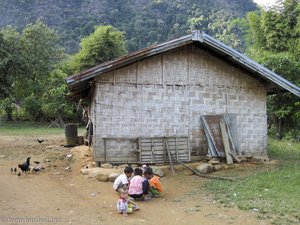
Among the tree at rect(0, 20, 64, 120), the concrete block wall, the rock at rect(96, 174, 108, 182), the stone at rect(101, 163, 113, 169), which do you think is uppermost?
the tree at rect(0, 20, 64, 120)

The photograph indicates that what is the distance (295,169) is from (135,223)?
250 inches

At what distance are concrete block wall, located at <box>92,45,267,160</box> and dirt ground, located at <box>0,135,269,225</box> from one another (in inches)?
67.3

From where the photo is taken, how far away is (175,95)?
38.4 feet

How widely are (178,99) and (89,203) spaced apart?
519 cm

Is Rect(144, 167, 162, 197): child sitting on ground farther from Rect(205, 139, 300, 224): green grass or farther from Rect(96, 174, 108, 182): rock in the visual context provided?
Rect(96, 174, 108, 182): rock

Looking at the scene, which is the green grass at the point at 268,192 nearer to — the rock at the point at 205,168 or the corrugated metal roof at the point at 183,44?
the rock at the point at 205,168

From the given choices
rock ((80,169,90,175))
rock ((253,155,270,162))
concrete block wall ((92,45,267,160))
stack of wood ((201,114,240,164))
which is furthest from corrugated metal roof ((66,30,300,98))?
rock ((80,169,90,175))

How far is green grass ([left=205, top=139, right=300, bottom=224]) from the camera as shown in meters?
6.73

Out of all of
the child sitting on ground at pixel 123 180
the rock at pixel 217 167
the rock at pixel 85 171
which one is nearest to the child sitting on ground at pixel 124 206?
the child sitting on ground at pixel 123 180

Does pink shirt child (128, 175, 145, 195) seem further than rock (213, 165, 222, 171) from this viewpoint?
No

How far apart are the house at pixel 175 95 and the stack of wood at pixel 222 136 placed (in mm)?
250

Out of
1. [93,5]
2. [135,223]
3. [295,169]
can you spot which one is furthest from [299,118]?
[93,5]

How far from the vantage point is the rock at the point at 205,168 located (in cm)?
1071

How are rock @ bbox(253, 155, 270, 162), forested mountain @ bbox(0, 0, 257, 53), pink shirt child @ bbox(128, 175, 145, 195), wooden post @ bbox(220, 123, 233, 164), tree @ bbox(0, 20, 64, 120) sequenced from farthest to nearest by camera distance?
forested mountain @ bbox(0, 0, 257, 53)
tree @ bbox(0, 20, 64, 120)
rock @ bbox(253, 155, 270, 162)
wooden post @ bbox(220, 123, 233, 164)
pink shirt child @ bbox(128, 175, 145, 195)
